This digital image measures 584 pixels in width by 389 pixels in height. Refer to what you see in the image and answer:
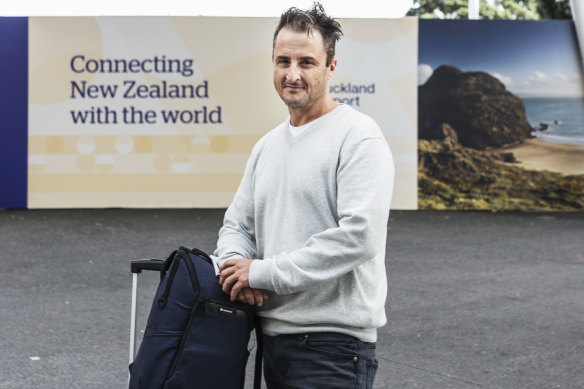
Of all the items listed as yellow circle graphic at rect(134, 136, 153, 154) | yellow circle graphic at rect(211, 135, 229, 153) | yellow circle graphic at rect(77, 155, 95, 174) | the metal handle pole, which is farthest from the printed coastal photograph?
the metal handle pole

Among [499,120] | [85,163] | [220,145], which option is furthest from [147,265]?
[499,120]

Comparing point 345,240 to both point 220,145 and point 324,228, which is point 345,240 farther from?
point 220,145

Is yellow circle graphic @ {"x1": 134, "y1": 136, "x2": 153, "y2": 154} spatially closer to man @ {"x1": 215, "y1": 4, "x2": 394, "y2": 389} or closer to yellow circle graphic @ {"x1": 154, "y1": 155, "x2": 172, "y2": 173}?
yellow circle graphic @ {"x1": 154, "y1": 155, "x2": 172, "y2": 173}

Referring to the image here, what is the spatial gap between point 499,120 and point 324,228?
1084cm

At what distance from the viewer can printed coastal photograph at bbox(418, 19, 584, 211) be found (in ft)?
41.5

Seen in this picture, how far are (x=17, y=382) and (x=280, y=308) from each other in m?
2.89

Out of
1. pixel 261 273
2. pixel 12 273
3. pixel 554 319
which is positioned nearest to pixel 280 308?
pixel 261 273

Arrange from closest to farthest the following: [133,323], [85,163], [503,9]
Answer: [133,323] → [85,163] → [503,9]

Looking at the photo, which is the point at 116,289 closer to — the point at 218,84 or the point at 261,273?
the point at 261,273

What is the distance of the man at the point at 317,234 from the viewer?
2.25m

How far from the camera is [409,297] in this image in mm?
7035

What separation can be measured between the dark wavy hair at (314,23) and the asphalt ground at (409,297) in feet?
9.13

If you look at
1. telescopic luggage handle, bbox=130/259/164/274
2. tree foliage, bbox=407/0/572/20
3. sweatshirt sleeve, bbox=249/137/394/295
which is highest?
tree foliage, bbox=407/0/572/20

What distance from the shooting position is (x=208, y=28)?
1265 cm
